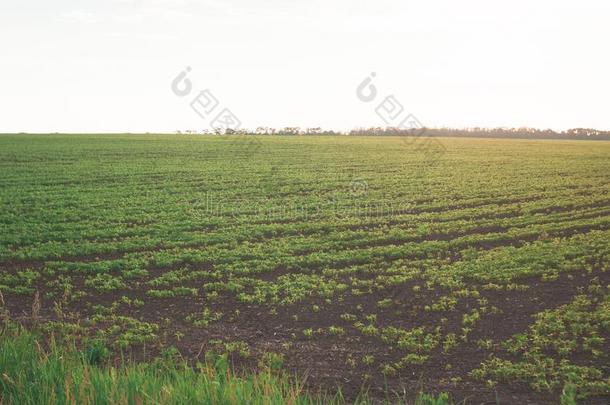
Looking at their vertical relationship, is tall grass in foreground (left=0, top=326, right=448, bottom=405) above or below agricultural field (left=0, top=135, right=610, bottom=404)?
above

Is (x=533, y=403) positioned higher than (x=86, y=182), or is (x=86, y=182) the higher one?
(x=86, y=182)

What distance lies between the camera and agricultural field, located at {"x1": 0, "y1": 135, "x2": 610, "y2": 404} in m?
10.5

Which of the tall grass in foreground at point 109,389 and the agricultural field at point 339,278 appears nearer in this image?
the tall grass in foreground at point 109,389

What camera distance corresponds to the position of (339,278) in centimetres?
1560

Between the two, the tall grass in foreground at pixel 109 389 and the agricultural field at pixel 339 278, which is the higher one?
the tall grass in foreground at pixel 109 389

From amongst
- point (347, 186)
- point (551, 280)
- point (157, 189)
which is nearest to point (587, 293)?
point (551, 280)

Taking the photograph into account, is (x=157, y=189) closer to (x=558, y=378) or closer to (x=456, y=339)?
(x=456, y=339)

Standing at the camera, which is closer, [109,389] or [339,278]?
[109,389]

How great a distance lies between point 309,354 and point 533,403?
3.98 metres

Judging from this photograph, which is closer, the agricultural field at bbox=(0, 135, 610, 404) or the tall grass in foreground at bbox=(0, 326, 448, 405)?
→ the tall grass in foreground at bbox=(0, 326, 448, 405)

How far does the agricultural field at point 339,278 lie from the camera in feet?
34.4

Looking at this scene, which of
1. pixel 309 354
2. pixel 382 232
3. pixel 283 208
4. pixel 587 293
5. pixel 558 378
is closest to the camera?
pixel 558 378

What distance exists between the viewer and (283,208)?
84.3 feet

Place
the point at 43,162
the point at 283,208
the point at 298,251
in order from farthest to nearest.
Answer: the point at 43,162 → the point at 283,208 → the point at 298,251
